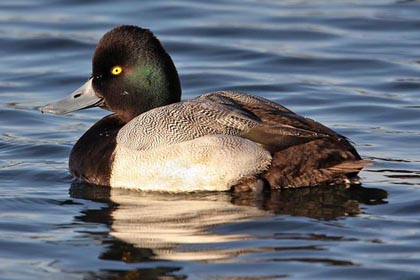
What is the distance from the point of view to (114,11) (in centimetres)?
1514

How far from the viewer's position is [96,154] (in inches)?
349

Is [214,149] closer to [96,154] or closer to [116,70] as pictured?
[96,154]

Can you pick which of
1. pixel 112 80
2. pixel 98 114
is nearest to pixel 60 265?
pixel 112 80

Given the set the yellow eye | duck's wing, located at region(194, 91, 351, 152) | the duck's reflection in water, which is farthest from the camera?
the yellow eye

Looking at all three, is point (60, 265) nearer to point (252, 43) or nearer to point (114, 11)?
point (252, 43)

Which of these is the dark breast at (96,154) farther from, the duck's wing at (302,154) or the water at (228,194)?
the duck's wing at (302,154)

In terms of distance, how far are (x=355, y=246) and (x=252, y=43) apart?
7.29m

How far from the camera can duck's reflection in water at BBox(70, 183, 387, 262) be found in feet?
23.2

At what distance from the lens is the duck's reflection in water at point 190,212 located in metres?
7.09

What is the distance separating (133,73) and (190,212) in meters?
1.57

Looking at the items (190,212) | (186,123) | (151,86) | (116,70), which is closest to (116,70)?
(116,70)

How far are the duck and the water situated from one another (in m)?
0.12

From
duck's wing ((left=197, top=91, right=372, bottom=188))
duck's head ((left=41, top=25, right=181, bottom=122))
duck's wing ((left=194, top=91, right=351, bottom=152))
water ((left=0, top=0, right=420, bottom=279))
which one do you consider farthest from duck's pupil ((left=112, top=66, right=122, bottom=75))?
duck's wing ((left=197, top=91, right=372, bottom=188))

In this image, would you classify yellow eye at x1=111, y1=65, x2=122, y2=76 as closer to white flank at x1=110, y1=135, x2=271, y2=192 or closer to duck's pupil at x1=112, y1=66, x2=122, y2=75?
duck's pupil at x1=112, y1=66, x2=122, y2=75
